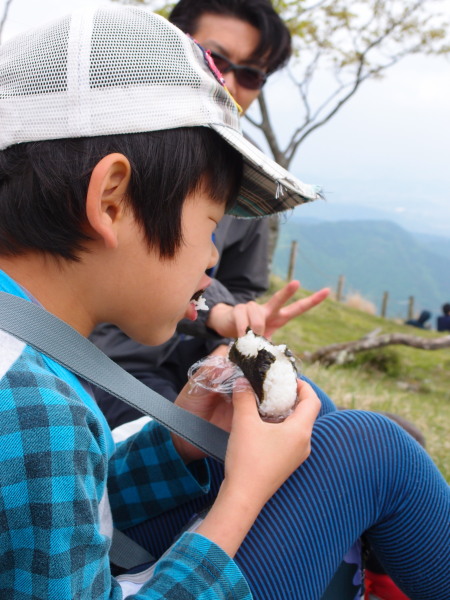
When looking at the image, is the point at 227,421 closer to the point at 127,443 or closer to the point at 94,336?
the point at 127,443

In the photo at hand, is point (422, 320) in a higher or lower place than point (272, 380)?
lower

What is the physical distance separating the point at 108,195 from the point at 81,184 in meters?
0.06

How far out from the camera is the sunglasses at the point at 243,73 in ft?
9.02

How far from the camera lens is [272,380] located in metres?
1.35

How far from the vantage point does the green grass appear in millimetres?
4121

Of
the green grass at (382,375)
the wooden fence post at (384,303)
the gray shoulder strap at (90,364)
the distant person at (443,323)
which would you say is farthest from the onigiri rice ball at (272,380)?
the wooden fence post at (384,303)

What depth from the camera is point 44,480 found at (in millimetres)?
896

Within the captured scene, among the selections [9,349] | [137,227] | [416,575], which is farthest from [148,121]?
[416,575]

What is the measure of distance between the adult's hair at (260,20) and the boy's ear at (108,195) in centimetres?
191

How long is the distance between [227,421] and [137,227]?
645 mm

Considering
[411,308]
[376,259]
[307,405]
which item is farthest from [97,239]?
[376,259]

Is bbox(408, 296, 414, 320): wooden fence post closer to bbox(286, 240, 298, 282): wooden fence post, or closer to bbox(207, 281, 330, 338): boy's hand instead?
bbox(286, 240, 298, 282): wooden fence post

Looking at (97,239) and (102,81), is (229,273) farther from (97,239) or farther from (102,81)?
(102,81)

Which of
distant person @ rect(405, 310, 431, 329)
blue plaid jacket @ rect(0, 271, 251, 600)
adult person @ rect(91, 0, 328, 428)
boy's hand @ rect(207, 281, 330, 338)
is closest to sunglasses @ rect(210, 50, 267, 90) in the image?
adult person @ rect(91, 0, 328, 428)
